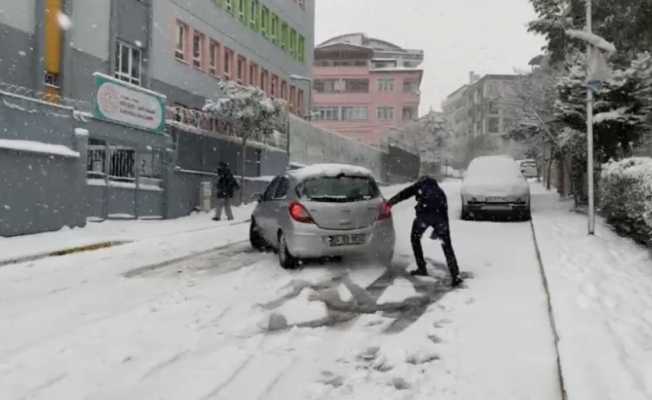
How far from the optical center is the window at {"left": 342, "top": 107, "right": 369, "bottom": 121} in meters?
70.1

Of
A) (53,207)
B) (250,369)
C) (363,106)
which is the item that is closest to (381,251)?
(250,369)

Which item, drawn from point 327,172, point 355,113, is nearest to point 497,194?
point 327,172

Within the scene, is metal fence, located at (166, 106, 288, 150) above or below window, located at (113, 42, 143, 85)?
below

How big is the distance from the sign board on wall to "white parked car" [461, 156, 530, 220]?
9.47 m

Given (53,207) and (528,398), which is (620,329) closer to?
(528,398)

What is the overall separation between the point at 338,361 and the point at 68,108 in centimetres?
1259

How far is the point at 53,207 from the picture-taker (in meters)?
14.7

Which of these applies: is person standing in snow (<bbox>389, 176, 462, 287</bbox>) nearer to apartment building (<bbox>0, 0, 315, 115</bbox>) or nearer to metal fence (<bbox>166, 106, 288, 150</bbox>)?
apartment building (<bbox>0, 0, 315, 115</bbox>)

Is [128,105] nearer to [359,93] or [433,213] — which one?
[433,213]

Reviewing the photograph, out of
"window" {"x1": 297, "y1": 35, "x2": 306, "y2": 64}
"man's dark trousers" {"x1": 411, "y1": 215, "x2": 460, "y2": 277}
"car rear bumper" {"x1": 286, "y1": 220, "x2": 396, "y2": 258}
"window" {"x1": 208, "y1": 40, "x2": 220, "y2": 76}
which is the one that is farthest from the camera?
"window" {"x1": 297, "y1": 35, "x2": 306, "y2": 64}

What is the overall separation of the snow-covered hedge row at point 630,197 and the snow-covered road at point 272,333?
2233 millimetres

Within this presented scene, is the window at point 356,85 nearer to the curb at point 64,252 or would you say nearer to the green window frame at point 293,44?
the green window frame at point 293,44

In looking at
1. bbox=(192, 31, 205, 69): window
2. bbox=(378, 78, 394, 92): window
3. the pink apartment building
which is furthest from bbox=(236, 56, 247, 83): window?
bbox=(378, 78, 394, 92): window

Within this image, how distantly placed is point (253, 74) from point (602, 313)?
29835mm
